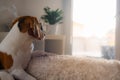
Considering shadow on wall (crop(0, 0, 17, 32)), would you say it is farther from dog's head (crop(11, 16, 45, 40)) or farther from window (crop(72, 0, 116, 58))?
window (crop(72, 0, 116, 58))

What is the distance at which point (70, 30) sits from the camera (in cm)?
260

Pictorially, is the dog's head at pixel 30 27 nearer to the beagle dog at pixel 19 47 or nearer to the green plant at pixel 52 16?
the beagle dog at pixel 19 47

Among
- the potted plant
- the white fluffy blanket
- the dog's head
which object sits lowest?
the white fluffy blanket

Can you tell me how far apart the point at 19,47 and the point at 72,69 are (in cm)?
32

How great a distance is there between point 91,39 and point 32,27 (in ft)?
5.03

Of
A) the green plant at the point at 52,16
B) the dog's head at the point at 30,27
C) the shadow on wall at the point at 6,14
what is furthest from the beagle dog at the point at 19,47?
the green plant at the point at 52,16

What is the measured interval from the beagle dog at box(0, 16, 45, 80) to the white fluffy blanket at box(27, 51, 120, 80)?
69 mm

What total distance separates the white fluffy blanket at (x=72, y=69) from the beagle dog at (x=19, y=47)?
0.07 meters

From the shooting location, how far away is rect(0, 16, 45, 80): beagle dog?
1057 mm

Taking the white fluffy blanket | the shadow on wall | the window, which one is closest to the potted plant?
the shadow on wall

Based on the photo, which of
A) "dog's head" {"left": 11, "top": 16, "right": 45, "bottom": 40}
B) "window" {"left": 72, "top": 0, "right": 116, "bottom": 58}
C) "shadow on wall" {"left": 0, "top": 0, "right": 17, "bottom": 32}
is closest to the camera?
"dog's head" {"left": 11, "top": 16, "right": 45, "bottom": 40}

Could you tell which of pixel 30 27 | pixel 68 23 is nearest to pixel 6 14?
pixel 30 27

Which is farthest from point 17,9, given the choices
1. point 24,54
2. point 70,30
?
point 24,54

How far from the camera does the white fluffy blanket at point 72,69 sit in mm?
958
